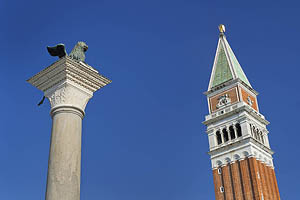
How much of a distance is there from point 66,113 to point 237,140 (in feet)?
122

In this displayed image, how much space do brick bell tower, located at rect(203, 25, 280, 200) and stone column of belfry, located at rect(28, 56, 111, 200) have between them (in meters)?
35.4

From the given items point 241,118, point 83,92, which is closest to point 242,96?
point 241,118

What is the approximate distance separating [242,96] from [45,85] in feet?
127

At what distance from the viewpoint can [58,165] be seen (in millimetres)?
6434

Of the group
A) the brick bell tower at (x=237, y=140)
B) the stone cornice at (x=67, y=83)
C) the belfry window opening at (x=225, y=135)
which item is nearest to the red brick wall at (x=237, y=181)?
the brick bell tower at (x=237, y=140)

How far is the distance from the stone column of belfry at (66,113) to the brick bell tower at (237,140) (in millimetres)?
35360

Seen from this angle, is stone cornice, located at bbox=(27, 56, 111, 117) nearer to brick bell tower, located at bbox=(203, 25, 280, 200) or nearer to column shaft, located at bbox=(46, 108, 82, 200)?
column shaft, located at bbox=(46, 108, 82, 200)

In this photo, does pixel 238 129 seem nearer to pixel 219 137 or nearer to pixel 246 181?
pixel 219 137

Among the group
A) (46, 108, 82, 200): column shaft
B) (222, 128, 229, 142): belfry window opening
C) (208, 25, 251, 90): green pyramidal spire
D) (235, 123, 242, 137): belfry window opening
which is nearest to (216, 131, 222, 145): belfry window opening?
(222, 128, 229, 142): belfry window opening

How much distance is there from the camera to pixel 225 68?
47750 mm

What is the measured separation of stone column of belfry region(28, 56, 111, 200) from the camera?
6.34 meters

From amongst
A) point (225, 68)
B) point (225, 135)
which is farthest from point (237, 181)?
point (225, 68)

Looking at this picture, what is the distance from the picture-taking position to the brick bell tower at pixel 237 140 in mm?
41406

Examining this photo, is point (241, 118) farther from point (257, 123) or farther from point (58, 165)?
point (58, 165)
